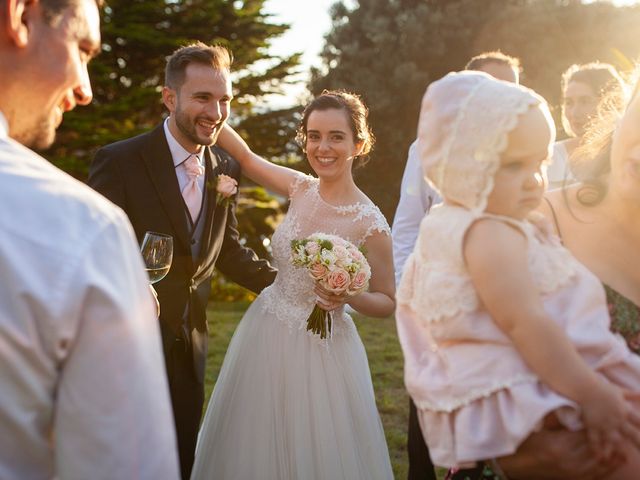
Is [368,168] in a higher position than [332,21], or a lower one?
lower

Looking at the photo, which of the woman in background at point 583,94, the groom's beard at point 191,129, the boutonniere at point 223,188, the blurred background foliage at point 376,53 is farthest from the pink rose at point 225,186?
the blurred background foliage at point 376,53

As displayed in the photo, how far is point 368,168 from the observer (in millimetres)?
18625

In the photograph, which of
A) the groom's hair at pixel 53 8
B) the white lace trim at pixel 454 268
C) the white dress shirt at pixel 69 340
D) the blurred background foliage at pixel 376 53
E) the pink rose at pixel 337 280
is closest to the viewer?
the white dress shirt at pixel 69 340

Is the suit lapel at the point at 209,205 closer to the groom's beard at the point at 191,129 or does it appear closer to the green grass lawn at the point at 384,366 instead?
the groom's beard at the point at 191,129

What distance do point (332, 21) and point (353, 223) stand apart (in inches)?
703

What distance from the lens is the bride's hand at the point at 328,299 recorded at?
12.8ft

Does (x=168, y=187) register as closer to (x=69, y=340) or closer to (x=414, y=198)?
(x=414, y=198)

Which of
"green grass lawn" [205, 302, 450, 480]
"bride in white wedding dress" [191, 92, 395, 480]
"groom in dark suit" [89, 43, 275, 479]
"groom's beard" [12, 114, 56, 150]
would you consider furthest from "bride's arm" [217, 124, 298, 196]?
"groom's beard" [12, 114, 56, 150]

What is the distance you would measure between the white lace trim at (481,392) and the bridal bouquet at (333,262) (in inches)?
74.4

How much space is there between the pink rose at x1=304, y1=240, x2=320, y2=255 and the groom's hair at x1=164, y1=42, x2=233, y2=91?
1.37 m

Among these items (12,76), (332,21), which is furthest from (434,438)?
(332,21)

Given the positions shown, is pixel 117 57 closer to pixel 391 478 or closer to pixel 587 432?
pixel 391 478

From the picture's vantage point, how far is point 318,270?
12.4ft

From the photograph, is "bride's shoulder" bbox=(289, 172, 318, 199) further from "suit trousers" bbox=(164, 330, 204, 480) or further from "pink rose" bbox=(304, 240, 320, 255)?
"suit trousers" bbox=(164, 330, 204, 480)
